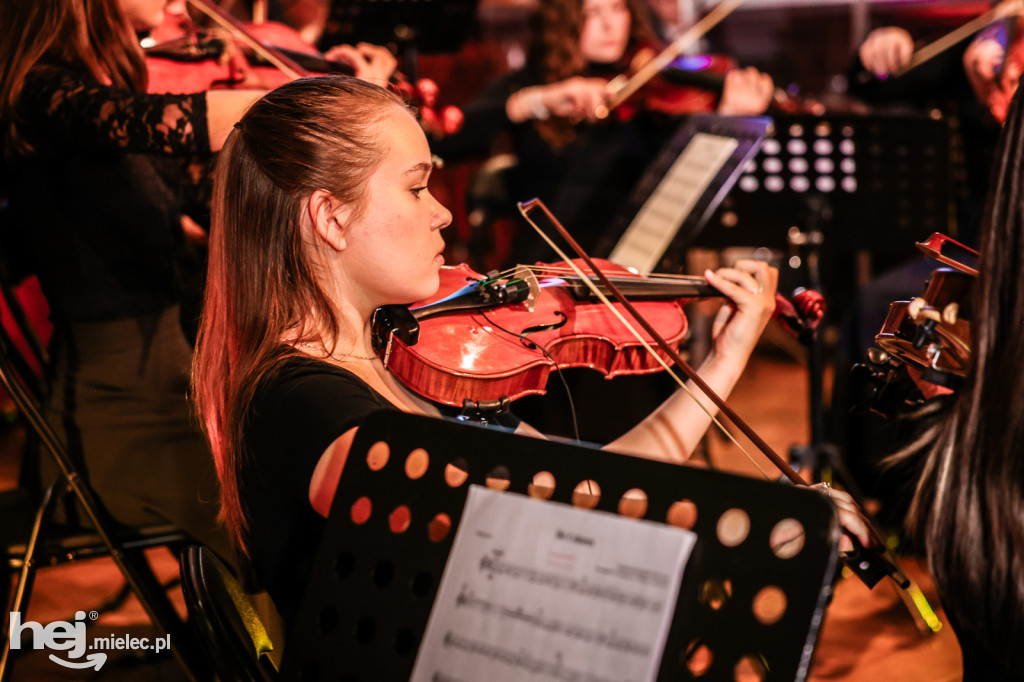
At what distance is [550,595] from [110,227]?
1.30 metres

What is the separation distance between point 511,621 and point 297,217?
0.64 metres

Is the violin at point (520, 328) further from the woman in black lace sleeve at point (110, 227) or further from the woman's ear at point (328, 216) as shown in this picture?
the woman in black lace sleeve at point (110, 227)

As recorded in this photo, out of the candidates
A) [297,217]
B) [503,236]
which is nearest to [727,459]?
[503,236]

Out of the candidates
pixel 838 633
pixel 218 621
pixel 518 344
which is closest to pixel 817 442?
pixel 838 633

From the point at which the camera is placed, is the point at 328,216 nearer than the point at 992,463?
No

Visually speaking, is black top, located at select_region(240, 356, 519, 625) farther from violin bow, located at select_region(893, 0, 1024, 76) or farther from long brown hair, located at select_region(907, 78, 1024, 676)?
violin bow, located at select_region(893, 0, 1024, 76)

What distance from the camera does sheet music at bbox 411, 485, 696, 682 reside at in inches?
26.1

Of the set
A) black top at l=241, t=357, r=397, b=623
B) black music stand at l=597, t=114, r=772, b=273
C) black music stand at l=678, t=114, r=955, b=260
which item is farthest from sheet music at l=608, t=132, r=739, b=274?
black top at l=241, t=357, r=397, b=623

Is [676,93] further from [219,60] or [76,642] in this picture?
[76,642]

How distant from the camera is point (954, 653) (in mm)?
2025

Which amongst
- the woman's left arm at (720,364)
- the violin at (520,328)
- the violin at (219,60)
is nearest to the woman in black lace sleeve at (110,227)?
the violin at (219,60)

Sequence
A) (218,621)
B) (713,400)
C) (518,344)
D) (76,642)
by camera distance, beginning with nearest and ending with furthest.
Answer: (218,621) < (713,400) < (518,344) < (76,642)

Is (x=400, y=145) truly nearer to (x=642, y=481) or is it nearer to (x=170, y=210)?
(x=642, y=481)

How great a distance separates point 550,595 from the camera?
697 millimetres
